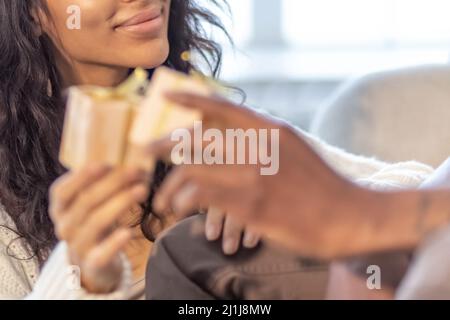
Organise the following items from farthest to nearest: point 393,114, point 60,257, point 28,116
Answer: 1. point 393,114
2. point 28,116
3. point 60,257

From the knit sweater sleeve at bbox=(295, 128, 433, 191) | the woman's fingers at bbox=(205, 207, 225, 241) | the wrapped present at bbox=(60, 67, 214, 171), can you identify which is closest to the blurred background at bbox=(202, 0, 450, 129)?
the knit sweater sleeve at bbox=(295, 128, 433, 191)

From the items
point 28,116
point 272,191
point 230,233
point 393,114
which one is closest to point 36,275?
point 28,116

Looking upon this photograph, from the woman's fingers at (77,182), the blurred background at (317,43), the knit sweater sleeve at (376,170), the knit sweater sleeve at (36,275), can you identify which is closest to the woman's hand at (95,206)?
the woman's fingers at (77,182)

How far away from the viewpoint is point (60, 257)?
101cm

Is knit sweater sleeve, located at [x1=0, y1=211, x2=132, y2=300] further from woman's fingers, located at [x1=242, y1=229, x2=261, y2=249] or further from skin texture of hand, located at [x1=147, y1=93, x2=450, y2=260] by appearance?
skin texture of hand, located at [x1=147, y1=93, x2=450, y2=260]

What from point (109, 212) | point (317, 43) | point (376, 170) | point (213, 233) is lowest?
point (317, 43)

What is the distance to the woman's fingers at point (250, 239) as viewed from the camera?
3.49 feet

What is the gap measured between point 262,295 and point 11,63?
26.6 inches

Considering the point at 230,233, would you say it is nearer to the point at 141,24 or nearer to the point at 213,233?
the point at 213,233

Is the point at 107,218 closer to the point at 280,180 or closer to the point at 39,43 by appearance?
the point at 280,180

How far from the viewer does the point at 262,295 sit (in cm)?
102

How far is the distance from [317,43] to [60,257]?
2435mm

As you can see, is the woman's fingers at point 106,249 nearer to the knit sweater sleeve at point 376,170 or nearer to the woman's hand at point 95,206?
the woman's hand at point 95,206

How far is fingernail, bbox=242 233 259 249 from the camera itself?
1.06 meters
